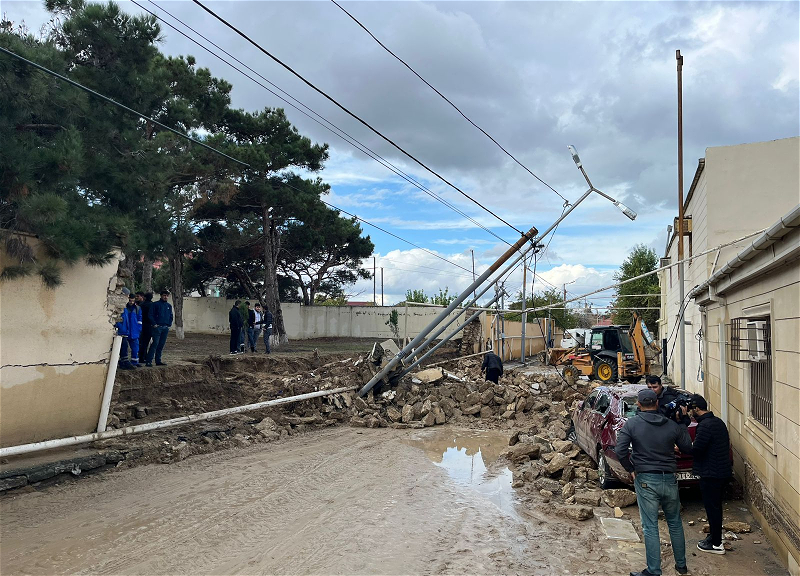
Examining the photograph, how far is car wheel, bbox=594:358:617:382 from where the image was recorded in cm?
2319

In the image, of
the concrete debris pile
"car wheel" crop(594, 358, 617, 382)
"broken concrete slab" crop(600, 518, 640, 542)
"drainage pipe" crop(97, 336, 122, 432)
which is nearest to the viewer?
"broken concrete slab" crop(600, 518, 640, 542)

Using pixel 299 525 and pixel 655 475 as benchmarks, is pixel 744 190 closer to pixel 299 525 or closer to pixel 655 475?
pixel 655 475

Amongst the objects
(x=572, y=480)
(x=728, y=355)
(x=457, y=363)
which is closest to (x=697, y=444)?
(x=572, y=480)

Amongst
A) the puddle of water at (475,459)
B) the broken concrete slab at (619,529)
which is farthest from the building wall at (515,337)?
the broken concrete slab at (619,529)

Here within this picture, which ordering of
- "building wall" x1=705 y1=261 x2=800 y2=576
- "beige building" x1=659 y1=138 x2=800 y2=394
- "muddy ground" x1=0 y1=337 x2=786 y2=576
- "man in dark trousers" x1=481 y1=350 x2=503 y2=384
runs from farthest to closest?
"man in dark trousers" x1=481 y1=350 x2=503 y2=384
"beige building" x1=659 y1=138 x2=800 y2=394
"muddy ground" x1=0 y1=337 x2=786 y2=576
"building wall" x1=705 y1=261 x2=800 y2=576

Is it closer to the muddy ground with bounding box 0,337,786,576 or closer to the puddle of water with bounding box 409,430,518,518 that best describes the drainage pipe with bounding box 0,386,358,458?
the muddy ground with bounding box 0,337,786,576

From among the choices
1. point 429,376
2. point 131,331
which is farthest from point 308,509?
point 429,376

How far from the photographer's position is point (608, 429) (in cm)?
859

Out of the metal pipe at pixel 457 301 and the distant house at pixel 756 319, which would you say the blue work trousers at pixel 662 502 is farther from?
the metal pipe at pixel 457 301

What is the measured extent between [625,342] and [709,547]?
1936cm

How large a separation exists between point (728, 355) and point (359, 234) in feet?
79.7

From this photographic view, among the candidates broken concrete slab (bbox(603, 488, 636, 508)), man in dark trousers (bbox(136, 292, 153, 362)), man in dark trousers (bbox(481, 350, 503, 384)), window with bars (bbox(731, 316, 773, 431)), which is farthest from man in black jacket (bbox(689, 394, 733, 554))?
man in dark trousers (bbox(481, 350, 503, 384))

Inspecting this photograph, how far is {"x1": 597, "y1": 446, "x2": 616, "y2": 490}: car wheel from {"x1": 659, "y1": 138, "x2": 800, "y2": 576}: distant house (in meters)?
1.68

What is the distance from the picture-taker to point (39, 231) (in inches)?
354
